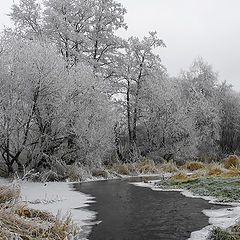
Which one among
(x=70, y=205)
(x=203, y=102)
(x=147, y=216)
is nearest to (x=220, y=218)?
(x=147, y=216)

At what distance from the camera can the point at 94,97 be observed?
55.6 feet

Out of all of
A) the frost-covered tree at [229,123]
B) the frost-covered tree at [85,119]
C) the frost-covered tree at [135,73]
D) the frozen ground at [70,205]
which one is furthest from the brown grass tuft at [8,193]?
the frost-covered tree at [229,123]

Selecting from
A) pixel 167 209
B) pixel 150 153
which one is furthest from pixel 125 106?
pixel 167 209

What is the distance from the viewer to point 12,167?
14.9 metres

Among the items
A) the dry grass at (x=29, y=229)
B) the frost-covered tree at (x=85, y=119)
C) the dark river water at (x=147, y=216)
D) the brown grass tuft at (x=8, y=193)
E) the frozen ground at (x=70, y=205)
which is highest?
the frost-covered tree at (x=85, y=119)

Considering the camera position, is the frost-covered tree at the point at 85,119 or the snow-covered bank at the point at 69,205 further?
the frost-covered tree at the point at 85,119

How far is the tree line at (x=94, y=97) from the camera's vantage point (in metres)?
14.2

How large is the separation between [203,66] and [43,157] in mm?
23725

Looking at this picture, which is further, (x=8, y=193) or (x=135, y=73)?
(x=135, y=73)

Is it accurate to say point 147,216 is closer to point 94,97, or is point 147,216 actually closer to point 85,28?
point 94,97

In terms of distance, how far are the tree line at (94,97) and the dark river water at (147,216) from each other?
5540mm

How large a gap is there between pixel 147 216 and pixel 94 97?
1029 cm

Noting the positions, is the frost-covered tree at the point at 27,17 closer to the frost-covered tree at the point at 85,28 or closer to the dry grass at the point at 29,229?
the frost-covered tree at the point at 85,28

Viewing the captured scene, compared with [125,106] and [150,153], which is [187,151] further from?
[125,106]
